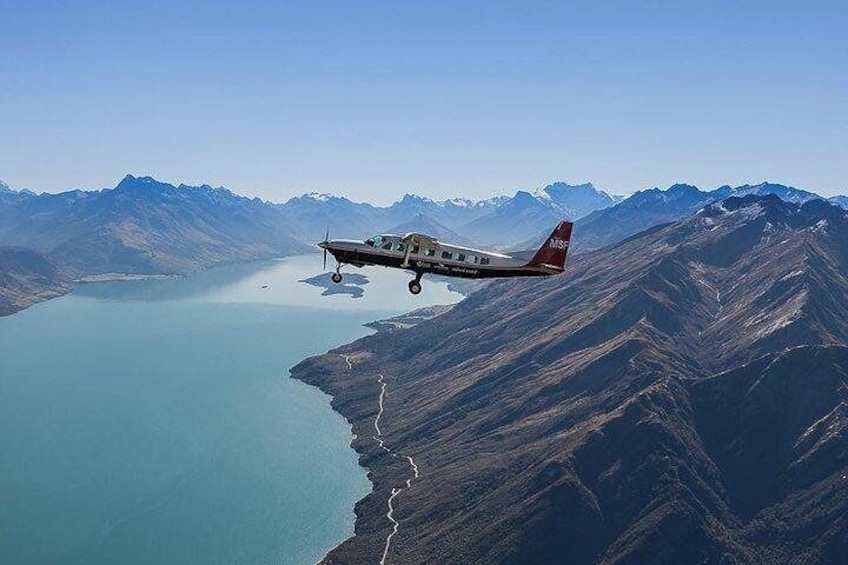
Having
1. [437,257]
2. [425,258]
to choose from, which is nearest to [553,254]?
[437,257]

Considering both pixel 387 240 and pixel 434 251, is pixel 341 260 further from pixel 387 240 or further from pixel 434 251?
pixel 434 251

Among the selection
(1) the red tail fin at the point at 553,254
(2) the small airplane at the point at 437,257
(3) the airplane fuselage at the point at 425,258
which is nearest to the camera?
(2) the small airplane at the point at 437,257


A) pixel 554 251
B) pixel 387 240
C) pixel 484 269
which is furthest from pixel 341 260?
pixel 554 251

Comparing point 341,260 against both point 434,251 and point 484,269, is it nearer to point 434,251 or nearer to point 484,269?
point 434,251

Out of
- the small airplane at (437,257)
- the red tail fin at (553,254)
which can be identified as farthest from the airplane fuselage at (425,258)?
the red tail fin at (553,254)

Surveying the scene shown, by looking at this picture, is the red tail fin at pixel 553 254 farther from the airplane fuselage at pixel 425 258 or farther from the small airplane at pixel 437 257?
the airplane fuselage at pixel 425 258

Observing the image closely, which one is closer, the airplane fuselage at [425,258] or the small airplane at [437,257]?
the small airplane at [437,257]

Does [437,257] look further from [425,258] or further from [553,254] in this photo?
[553,254]
